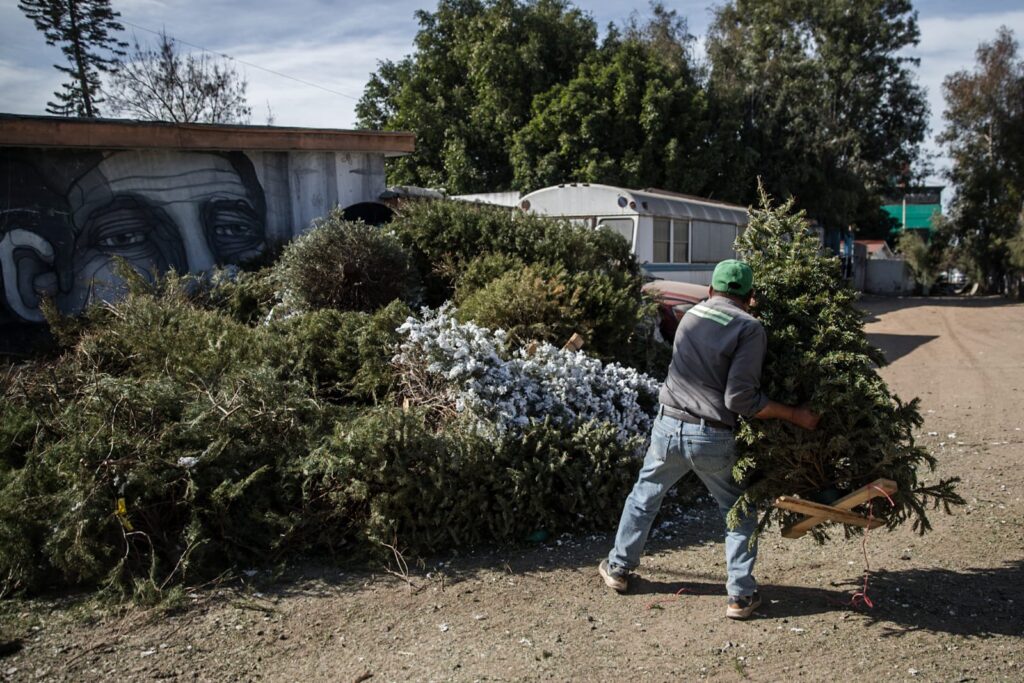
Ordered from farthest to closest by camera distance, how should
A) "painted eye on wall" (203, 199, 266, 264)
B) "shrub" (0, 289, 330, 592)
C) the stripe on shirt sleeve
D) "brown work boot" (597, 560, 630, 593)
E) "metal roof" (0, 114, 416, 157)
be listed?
"painted eye on wall" (203, 199, 266, 264)
"metal roof" (0, 114, 416, 157)
"shrub" (0, 289, 330, 592)
"brown work boot" (597, 560, 630, 593)
the stripe on shirt sleeve

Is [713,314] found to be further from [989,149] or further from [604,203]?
[989,149]

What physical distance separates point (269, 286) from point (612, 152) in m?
16.1

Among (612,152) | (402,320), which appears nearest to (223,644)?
(402,320)

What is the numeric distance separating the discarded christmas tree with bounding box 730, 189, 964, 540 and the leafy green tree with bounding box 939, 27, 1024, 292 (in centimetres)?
3476

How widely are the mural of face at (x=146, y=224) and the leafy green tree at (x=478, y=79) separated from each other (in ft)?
43.2

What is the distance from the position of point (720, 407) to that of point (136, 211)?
31.3 ft

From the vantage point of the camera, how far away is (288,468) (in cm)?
508

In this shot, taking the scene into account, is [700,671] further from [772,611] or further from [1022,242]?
[1022,242]

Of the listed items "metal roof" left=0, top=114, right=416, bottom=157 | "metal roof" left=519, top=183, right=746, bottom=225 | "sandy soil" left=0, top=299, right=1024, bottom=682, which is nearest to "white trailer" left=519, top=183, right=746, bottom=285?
"metal roof" left=519, top=183, right=746, bottom=225

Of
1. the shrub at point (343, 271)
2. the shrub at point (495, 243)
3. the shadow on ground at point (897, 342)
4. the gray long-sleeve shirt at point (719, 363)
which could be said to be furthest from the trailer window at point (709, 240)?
the gray long-sleeve shirt at point (719, 363)

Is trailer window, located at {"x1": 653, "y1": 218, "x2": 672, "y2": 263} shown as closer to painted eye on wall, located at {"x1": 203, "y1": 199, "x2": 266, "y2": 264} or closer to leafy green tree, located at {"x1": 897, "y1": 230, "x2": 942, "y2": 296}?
painted eye on wall, located at {"x1": 203, "y1": 199, "x2": 266, "y2": 264}

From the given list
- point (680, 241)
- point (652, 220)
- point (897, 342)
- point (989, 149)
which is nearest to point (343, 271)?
point (652, 220)

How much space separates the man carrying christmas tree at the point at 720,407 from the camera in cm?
392

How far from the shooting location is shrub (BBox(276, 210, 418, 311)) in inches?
345
